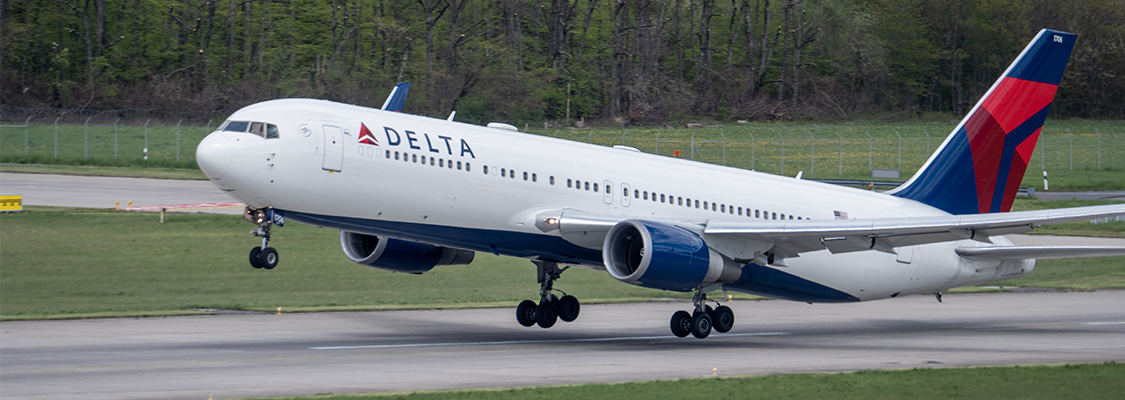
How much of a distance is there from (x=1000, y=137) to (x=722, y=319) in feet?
33.0

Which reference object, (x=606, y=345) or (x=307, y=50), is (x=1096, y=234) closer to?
(x=606, y=345)

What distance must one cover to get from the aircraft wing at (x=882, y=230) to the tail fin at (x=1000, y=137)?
587cm

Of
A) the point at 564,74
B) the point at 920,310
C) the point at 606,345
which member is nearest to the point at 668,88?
the point at 564,74

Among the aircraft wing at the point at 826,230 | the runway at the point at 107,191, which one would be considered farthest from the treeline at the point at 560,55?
the aircraft wing at the point at 826,230

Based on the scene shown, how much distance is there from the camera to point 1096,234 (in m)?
50.3

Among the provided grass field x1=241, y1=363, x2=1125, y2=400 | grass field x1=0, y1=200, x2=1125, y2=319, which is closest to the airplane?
grass field x1=241, y1=363, x2=1125, y2=400

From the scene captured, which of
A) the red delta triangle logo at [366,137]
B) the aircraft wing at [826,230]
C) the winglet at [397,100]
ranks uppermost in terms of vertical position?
the winglet at [397,100]

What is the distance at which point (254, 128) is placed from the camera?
2078cm

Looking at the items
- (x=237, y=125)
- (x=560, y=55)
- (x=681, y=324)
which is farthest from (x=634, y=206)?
(x=560, y=55)

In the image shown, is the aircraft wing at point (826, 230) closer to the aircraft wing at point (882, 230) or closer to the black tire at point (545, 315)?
the aircraft wing at point (882, 230)

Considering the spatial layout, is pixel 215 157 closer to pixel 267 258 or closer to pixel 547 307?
pixel 267 258

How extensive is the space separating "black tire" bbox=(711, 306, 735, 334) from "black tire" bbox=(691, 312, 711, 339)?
56 centimetres

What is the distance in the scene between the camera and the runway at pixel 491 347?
18.4 metres

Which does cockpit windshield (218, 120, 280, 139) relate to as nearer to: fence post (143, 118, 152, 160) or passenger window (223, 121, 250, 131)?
passenger window (223, 121, 250, 131)
